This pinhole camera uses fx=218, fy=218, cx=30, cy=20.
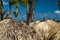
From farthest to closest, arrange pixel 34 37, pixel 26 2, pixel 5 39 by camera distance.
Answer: pixel 26 2
pixel 34 37
pixel 5 39

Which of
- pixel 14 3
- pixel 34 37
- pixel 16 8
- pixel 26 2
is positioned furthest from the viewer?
pixel 16 8

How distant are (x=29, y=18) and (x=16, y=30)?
18.1 m

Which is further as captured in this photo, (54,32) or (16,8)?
(16,8)

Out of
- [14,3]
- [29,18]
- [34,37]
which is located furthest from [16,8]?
[34,37]

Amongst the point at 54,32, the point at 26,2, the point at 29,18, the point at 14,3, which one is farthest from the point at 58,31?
the point at 14,3

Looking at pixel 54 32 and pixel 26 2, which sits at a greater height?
pixel 54 32

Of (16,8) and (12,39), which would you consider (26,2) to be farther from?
(12,39)

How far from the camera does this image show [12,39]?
216 inches

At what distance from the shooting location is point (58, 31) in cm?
651

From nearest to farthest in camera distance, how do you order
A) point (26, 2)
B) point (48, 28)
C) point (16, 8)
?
point (48, 28) < point (26, 2) < point (16, 8)

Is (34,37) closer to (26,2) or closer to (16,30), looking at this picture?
(16,30)

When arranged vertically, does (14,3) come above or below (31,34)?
below

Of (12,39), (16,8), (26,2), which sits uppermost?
(12,39)

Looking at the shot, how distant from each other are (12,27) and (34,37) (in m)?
0.64
